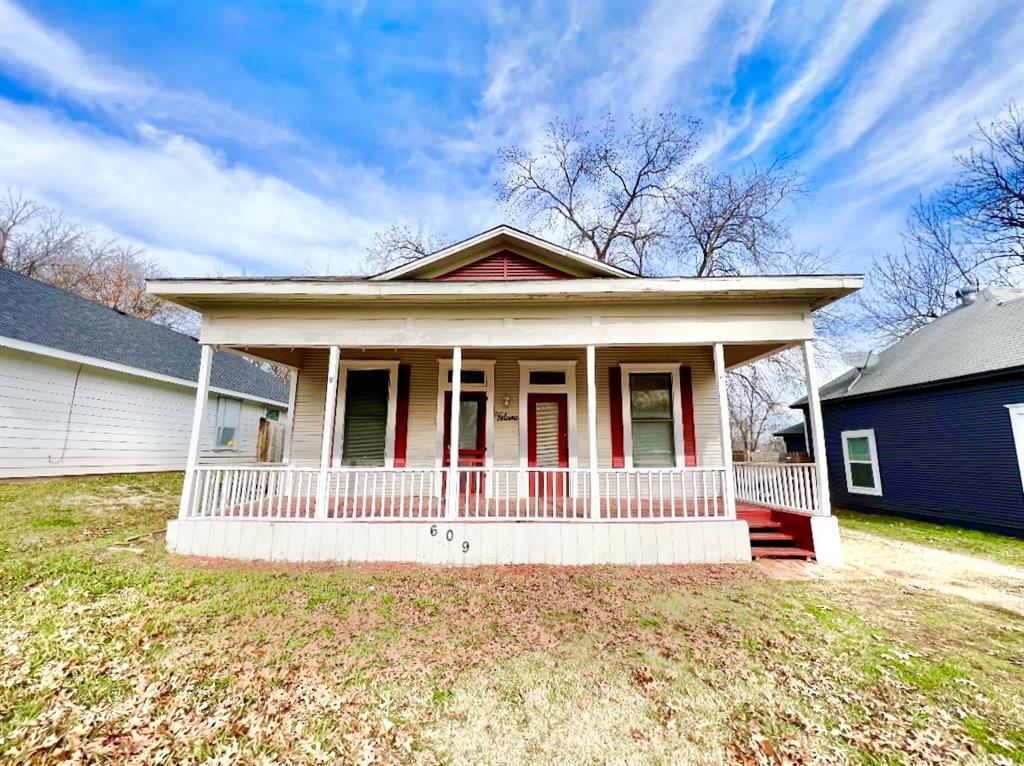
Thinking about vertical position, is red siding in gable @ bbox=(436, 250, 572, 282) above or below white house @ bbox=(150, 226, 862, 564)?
above

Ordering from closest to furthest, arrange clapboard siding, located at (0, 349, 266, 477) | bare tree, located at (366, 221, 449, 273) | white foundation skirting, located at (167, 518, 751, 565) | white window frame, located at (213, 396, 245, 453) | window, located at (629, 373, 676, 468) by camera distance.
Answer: white foundation skirting, located at (167, 518, 751, 565) → window, located at (629, 373, 676, 468) → clapboard siding, located at (0, 349, 266, 477) → white window frame, located at (213, 396, 245, 453) → bare tree, located at (366, 221, 449, 273)

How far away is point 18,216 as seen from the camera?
71.4 feet

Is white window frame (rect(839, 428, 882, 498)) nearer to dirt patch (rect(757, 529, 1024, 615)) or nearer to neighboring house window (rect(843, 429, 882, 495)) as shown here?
neighboring house window (rect(843, 429, 882, 495))

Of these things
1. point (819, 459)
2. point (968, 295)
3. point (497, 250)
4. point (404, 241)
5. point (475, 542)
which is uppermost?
point (404, 241)

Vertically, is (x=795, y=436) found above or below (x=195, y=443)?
above

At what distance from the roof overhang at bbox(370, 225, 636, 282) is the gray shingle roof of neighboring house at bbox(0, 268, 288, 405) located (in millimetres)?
8479

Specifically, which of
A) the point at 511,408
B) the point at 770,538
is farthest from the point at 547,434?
the point at 770,538

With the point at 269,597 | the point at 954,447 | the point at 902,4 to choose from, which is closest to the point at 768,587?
the point at 269,597

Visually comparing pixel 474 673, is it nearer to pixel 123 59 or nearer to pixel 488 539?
pixel 488 539

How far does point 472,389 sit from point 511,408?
32.7 inches

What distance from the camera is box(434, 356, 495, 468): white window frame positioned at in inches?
314

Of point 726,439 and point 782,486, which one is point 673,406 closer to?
point 726,439

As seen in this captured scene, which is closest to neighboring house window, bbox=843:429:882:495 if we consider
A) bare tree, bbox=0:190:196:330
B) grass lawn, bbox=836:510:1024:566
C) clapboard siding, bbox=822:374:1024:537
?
clapboard siding, bbox=822:374:1024:537

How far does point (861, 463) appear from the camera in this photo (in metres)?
11.2
